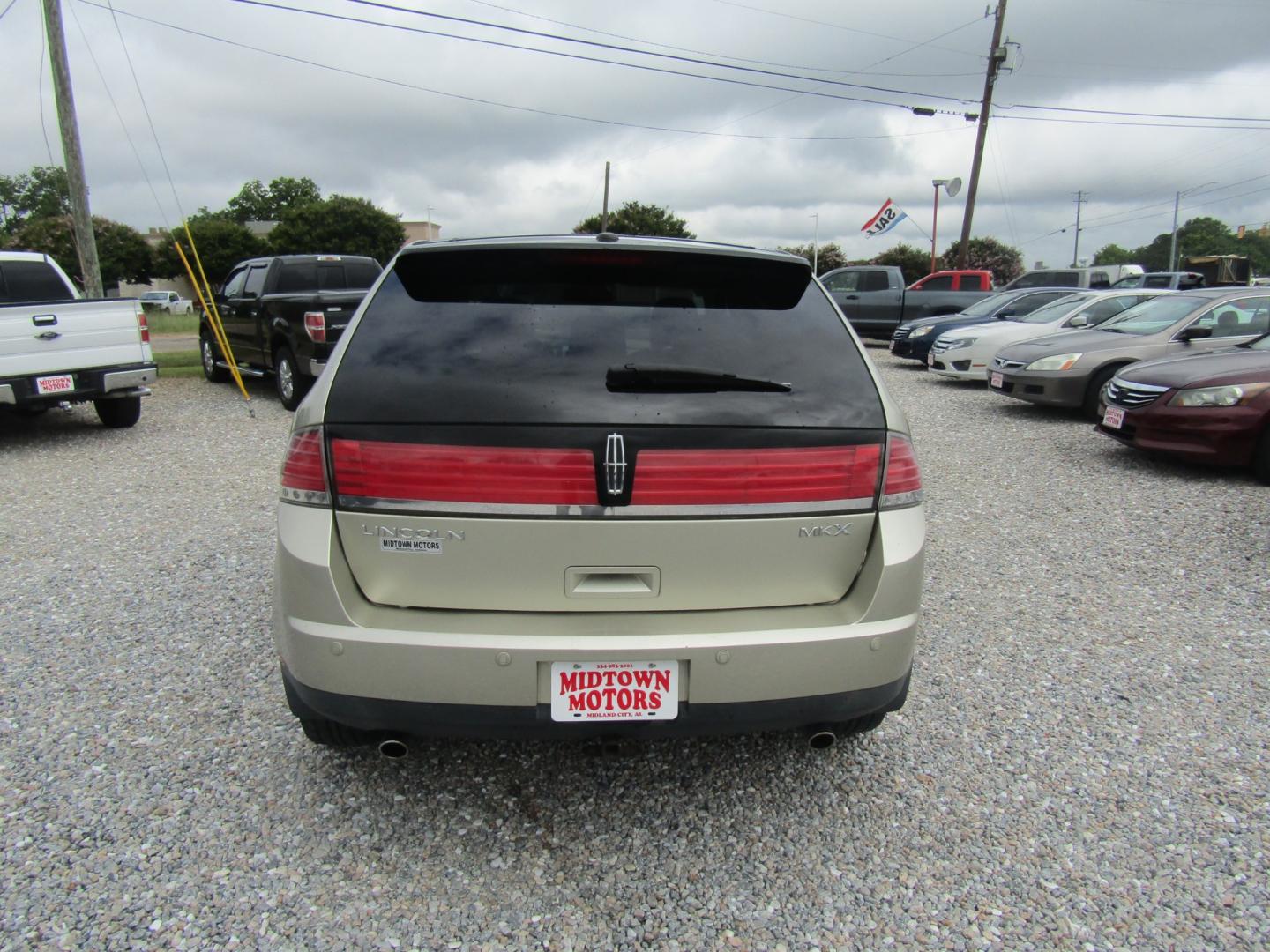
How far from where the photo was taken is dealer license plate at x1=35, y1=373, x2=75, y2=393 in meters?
7.77

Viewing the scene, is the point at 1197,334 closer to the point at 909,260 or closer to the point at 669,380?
the point at 669,380

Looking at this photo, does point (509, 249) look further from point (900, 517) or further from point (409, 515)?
point (900, 517)

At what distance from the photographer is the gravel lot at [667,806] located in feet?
6.88

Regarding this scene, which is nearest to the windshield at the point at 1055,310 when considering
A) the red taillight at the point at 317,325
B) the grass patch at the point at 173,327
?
the red taillight at the point at 317,325

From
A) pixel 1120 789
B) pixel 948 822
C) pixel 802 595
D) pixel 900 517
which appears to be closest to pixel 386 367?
pixel 802 595

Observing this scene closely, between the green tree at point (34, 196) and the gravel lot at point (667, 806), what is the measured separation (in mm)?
94365

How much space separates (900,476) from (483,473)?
3.69 feet

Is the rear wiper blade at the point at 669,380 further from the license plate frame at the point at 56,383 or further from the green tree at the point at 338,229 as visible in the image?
the green tree at the point at 338,229

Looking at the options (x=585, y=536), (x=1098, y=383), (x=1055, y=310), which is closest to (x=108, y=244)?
(x=1055, y=310)

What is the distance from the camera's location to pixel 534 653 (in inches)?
81.4

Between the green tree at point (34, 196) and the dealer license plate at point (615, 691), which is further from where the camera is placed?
the green tree at point (34, 196)

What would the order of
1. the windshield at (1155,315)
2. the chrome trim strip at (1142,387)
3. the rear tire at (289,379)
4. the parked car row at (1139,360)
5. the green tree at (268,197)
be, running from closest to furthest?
the parked car row at (1139,360) → the chrome trim strip at (1142,387) → the windshield at (1155,315) → the rear tire at (289,379) → the green tree at (268,197)

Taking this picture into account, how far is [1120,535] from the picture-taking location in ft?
17.7

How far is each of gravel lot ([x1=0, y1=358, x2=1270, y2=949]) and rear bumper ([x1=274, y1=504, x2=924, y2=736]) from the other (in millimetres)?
435
